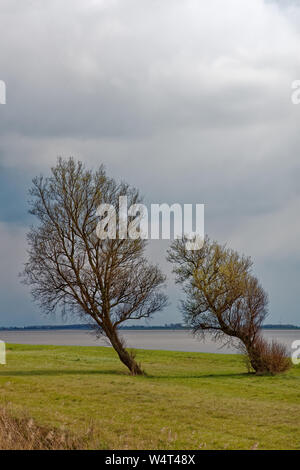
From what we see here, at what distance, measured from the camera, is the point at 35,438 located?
14.3 meters

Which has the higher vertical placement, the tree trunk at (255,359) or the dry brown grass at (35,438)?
the dry brown grass at (35,438)

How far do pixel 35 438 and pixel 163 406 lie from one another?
614 cm

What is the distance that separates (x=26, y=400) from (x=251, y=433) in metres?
9.20

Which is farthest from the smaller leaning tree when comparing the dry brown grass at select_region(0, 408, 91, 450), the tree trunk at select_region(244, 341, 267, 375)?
the dry brown grass at select_region(0, 408, 91, 450)

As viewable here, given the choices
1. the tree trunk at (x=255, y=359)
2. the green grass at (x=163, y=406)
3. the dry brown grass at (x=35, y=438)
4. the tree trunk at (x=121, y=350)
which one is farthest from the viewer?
the tree trunk at (x=255, y=359)

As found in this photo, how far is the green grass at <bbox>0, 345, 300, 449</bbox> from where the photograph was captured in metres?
14.1

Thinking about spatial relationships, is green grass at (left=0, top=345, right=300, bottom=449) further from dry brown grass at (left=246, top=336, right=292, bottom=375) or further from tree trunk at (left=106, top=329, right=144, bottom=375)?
dry brown grass at (left=246, top=336, right=292, bottom=375)

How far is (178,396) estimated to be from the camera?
2205 cm

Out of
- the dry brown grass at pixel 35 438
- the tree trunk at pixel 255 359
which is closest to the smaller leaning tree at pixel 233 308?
the tree trunk at pixel 255 359

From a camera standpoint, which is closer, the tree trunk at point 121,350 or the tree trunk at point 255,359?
the tree trunk at point 121,350

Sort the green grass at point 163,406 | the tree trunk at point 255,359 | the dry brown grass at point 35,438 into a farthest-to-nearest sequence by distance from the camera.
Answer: the tree trunk at point 255,359 < the green grass at point 163,406 < the dry brown grass at point 35,438

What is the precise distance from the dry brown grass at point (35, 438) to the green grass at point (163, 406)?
1.47 feet

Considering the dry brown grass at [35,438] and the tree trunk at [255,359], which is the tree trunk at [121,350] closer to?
the tree trunk at [255,359]

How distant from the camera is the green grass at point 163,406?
14.1 metres
